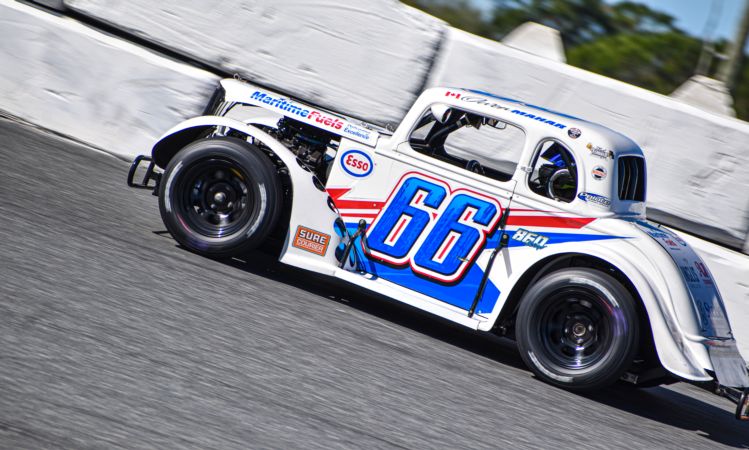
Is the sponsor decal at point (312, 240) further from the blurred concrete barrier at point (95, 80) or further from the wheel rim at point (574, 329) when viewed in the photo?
the blurred concrete barrier at point (95, 80)

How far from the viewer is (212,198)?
6.24m

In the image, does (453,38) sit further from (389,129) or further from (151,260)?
(151,260)

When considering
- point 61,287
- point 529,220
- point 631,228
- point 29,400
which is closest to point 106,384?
point 29,400

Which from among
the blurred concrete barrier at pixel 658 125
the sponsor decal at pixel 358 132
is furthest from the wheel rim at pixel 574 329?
the blurred concrete barrier at pixel 658 125

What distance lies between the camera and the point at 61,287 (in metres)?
4.86

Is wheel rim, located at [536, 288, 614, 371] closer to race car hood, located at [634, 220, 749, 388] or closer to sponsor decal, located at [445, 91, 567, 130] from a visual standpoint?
race car hood, located at [634, 220, 749, 388]

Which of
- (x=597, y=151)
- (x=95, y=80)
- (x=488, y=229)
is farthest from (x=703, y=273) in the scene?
(x=95, y=80)

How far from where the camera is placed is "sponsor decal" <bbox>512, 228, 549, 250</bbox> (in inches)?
223

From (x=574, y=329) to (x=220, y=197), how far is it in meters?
2.60

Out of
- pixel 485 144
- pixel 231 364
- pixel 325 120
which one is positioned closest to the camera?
pixel 231 364

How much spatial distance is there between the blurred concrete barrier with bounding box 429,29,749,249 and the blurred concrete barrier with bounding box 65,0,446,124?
0.35 meters

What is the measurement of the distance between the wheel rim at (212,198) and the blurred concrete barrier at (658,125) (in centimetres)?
261

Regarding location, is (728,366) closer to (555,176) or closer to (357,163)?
(555,176)

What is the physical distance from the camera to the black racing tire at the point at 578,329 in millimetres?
5408
